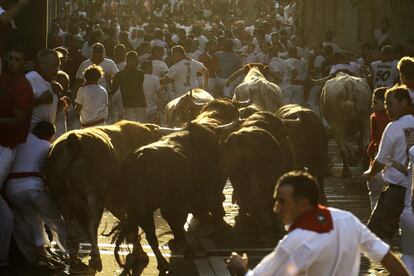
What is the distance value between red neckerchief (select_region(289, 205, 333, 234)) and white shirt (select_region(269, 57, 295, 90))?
20.5 meters

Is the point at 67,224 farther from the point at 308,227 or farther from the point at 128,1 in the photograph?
the point at 128,1

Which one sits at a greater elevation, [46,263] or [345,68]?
[46,263]

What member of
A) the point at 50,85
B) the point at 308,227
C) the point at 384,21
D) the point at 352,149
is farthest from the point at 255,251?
the point at 384,21

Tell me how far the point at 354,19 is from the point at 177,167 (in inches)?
1286

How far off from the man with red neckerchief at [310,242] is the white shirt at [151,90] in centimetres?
1530

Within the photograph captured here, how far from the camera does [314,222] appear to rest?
26.2 feet

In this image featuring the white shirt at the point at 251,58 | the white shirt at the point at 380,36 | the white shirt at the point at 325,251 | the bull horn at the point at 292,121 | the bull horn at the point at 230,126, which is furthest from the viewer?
the white shirt at the point at 380,36

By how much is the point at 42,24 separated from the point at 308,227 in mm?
8682

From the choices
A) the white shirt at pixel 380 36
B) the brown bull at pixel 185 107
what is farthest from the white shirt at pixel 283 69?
the brown bull at pixel 185 107

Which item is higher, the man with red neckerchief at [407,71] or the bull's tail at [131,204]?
the man with red neckerchief at [407,71]

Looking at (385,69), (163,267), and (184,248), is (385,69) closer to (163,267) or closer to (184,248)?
(184,248)

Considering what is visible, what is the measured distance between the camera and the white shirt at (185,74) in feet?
81.1

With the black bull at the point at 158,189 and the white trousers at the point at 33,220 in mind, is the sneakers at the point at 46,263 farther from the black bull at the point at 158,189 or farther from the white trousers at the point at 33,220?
the black bull at the point at 158,189

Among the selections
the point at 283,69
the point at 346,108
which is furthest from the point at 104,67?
the point at 283,69
